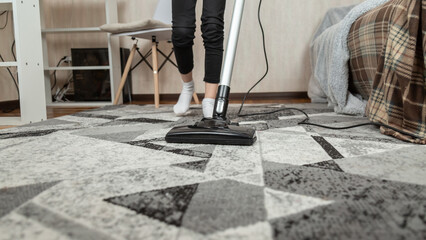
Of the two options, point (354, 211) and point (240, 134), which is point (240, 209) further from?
point (240, 134)

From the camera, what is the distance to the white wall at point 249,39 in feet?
7.78

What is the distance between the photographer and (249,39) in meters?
2.40

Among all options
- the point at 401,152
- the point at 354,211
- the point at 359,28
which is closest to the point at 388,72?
the point at 401,152

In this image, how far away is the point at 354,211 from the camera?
1.27ft

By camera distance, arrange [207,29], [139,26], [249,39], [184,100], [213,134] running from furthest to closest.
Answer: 1. [249,39]
2. [139,26]
3. [184,100]
4. [207,29]
5. [213,134]

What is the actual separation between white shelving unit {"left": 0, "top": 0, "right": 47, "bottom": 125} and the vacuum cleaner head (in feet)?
3.23

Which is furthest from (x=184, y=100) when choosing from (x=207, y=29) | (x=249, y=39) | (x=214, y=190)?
(x=249, y=39)

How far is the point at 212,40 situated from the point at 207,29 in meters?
0.04

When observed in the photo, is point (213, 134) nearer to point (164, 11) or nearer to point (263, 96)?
point (164, 11)

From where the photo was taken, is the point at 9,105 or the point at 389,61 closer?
the point at 389,61

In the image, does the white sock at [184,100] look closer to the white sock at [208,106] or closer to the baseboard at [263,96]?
the white sock at [208,106]

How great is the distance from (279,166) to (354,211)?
0.20 m

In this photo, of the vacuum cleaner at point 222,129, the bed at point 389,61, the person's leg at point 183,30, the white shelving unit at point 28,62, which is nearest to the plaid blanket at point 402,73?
the bed at point 389,61

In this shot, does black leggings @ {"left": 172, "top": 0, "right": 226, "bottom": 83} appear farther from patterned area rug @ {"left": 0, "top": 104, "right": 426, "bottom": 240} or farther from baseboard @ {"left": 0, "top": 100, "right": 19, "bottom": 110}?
baseboard @ {"left": 0, "top": 100, "right": 19, "bottom": 110}
